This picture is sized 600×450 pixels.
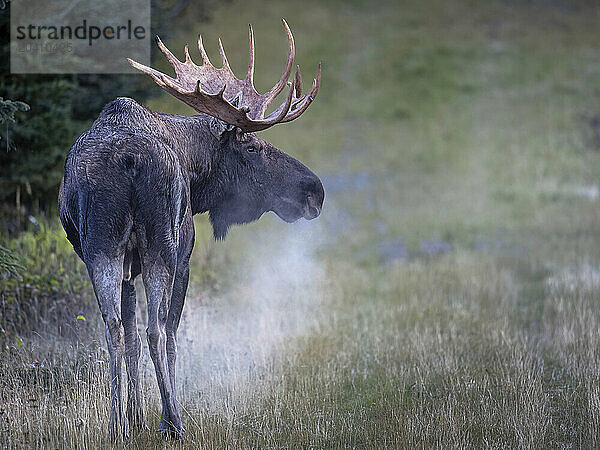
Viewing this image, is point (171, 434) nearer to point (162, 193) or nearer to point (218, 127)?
point (162, 193)

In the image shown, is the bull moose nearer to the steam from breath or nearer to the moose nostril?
the moose nostril

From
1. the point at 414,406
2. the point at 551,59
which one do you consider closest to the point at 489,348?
the point at 414,406

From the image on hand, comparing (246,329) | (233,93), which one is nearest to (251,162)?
(233,93)

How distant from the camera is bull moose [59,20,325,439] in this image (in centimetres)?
507

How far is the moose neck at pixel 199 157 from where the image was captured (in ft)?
19.3

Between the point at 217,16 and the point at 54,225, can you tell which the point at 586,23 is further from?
the point at 54,225

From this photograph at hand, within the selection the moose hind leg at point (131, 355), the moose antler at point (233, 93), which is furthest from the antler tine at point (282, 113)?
the moose hind leg at point (131, 355)

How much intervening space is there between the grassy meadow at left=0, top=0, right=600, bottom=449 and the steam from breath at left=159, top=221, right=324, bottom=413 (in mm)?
32

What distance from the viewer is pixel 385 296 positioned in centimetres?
1110

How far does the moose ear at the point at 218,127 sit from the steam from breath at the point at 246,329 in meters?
2.15

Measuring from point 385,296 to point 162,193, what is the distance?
6.37 metres

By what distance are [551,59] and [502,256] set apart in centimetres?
1765
